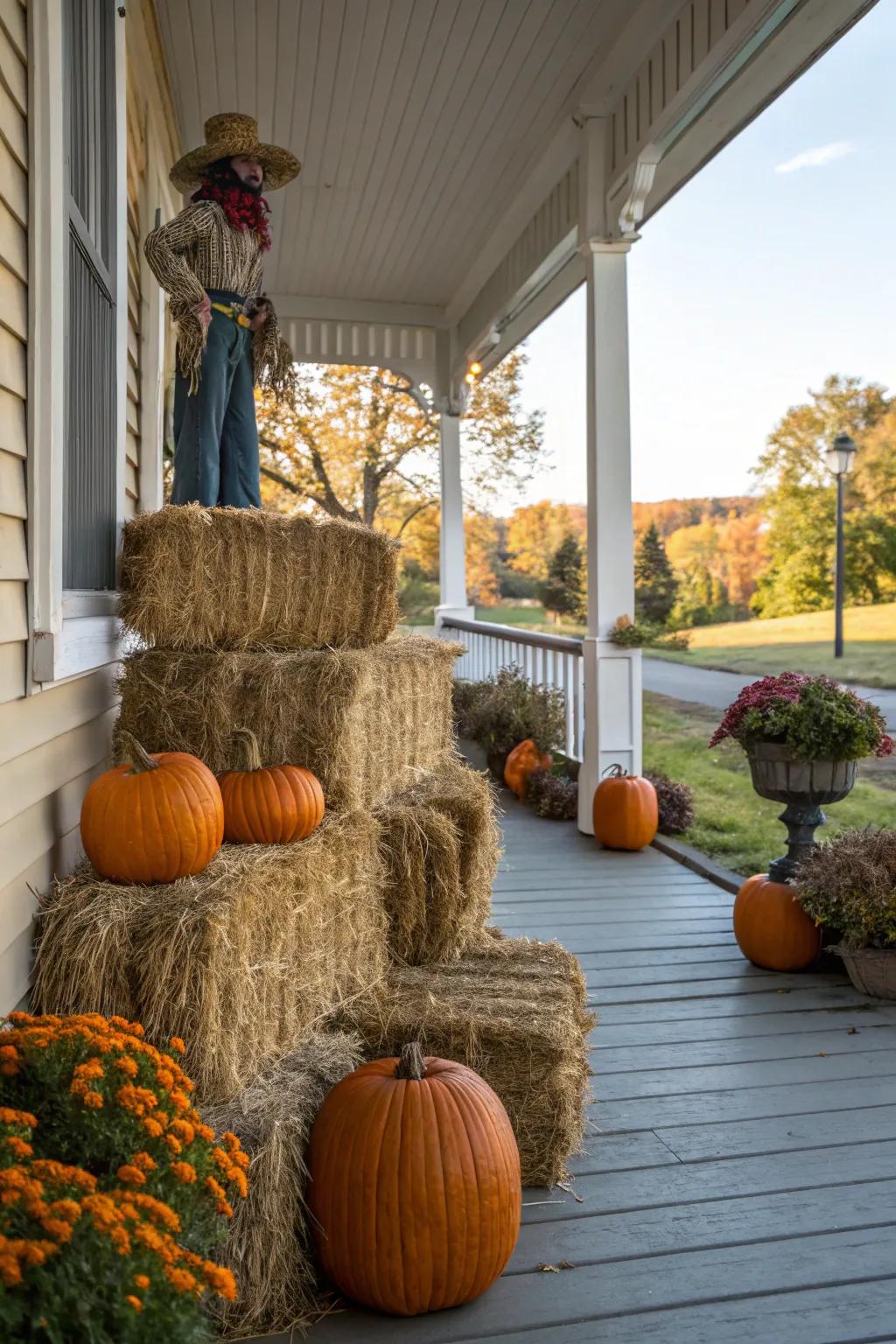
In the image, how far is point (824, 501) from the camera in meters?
11.8

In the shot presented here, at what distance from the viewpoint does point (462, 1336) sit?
1781 millimetres

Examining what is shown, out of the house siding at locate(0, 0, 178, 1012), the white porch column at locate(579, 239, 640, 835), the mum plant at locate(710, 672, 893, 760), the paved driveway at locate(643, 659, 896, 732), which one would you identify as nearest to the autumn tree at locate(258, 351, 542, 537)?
the paved driveway at locate(643, 659, 896, 732)

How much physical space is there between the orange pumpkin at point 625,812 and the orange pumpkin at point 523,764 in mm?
1266

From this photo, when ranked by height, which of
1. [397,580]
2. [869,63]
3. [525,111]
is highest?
[869,63]

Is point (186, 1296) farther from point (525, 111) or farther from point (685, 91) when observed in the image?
point (525, 111)

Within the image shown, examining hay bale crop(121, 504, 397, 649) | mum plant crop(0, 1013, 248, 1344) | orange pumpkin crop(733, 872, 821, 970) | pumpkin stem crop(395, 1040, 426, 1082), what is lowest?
orange pumpkin crop(733, 872, 821, 970)

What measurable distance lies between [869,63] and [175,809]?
12471 millimetres

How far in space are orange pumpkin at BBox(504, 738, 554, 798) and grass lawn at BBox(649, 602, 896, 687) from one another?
169 inches

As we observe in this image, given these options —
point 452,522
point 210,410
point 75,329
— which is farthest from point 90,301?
point 452,522

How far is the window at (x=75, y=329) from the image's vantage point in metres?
1.89

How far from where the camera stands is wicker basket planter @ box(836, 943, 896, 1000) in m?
3.27

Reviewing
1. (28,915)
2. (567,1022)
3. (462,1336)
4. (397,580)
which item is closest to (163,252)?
(397,580)

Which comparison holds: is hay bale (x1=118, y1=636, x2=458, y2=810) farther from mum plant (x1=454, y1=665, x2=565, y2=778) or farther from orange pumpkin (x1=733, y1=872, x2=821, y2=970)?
mum plant (x1=454, y1=665, x2=565, y2=778)

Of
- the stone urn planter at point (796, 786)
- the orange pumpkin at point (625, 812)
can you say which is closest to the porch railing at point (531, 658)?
the orange pumpkin at point (625, 812)
